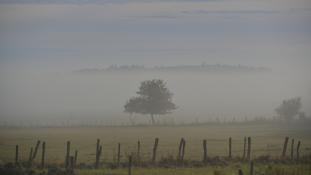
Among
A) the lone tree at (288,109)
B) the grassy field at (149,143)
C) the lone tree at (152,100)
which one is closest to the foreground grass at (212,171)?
the grassy field at (149,143)

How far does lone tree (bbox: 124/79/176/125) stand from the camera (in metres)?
61.2

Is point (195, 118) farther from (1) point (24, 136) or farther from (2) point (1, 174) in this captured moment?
(2) point (1, 174)

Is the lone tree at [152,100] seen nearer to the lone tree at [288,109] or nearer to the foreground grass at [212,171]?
the lone tree at [288,109]

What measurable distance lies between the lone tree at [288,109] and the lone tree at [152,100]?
11.0 m

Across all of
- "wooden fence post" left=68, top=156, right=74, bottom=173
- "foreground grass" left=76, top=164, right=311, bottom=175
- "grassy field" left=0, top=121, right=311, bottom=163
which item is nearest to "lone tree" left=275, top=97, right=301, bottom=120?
"grassy field" left=0, top=121, right=311, bottom=163

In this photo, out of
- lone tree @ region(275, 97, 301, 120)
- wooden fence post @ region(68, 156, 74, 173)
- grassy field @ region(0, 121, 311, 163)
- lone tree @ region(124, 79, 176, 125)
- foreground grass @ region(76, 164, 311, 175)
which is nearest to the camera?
wooden fence post @ region(68, 156, 74, 173)

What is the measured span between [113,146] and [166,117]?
26.6m

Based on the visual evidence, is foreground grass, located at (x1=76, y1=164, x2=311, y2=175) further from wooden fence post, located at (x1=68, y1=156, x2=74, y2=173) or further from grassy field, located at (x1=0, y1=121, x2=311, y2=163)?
grassy field, located at (x1=0, y1=121, x2=311, y2=163)

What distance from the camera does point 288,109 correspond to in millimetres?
53594

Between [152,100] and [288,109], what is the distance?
50.8 feet

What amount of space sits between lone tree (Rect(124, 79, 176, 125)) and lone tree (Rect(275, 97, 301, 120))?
36.0ft

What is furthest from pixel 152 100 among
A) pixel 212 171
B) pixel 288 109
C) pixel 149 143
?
pixel 212 171

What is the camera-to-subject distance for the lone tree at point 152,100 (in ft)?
201

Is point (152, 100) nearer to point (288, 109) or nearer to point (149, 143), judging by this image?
point (288, 109)
